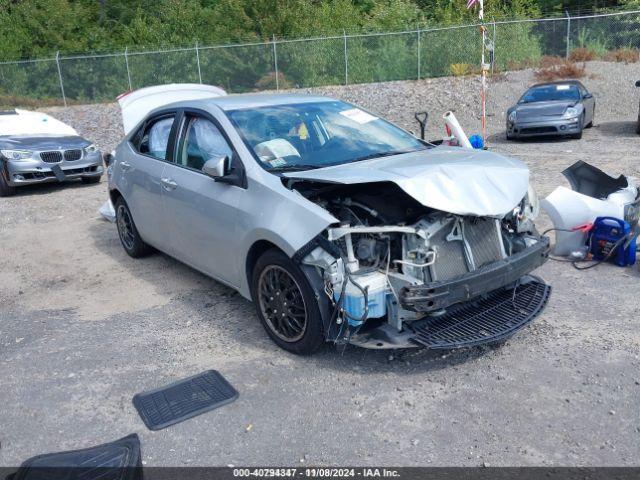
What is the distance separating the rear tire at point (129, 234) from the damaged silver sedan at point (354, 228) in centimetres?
158

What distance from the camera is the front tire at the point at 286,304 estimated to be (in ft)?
13.7

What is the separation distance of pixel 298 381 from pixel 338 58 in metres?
22.1

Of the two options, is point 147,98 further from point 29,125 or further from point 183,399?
point 183,399

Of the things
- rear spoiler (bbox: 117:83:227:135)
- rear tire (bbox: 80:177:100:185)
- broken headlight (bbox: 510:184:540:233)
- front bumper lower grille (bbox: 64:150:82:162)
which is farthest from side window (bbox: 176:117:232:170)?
rear tire (bbox: 80:177:100:185)

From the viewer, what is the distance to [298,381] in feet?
13.7

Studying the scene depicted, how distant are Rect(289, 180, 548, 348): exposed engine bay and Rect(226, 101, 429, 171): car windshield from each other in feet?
1.64

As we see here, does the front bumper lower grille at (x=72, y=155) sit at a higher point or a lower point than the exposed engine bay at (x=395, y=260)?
lower

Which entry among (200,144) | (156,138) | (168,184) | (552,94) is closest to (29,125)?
(156,138)

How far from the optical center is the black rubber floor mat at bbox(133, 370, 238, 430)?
3844 mm

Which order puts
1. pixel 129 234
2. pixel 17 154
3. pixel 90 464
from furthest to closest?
pixel 17 154, pixel 129 234, pixel 90 464

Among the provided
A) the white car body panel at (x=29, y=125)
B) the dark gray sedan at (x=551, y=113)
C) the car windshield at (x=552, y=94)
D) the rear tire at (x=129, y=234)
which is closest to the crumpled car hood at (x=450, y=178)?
the rear tire at (x=129, y=234)

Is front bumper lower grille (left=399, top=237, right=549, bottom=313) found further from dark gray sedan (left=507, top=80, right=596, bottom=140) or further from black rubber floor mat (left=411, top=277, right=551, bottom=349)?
dark gray sedan (left=507, top=80, right=596, bottom=140)

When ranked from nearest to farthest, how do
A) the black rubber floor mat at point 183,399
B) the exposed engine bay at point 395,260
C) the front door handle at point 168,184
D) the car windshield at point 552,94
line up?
1. the black rubber floor mat at point 183,399
2. the exposed engine bay at point 395,260
3. the front door handle at point 168,184
4. the car windshield at point 552,94

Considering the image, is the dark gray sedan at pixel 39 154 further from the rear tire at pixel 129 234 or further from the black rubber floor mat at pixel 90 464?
the black rubber floor mat at pixel 90 464
